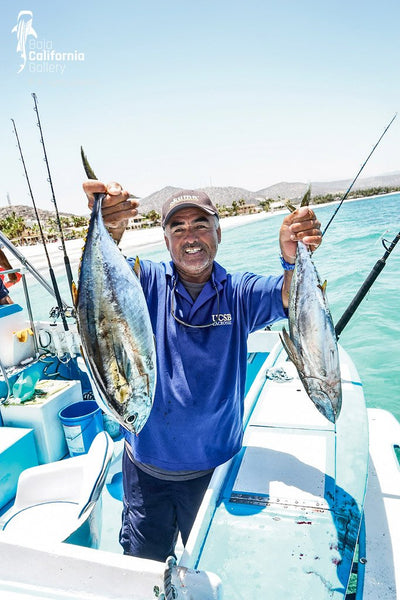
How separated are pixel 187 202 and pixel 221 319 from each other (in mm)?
618

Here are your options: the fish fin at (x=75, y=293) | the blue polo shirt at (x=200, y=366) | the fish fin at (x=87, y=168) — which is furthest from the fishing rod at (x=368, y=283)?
the fish fin at (x=75, y=293)

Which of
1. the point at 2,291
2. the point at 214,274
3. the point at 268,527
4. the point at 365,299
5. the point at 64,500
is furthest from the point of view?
the point at 365,299

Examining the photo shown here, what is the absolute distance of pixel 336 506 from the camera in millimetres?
1982

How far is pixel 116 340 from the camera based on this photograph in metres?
1.15

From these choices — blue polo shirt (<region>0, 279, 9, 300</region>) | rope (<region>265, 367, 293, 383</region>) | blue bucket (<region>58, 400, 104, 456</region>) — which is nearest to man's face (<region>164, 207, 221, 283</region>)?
rope (<region>265, 367, 293, 383</region>)

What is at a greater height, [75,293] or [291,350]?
[75,293]

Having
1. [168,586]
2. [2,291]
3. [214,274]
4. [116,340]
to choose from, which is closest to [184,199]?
[214,274]

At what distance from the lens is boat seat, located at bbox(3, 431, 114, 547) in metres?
2.28

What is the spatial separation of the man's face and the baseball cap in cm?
3

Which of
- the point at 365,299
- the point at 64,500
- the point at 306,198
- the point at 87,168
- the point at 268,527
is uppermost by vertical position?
→ the point at 87,168

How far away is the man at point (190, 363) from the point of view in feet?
6.59

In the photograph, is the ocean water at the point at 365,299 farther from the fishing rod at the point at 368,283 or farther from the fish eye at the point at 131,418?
the fish eye at the point at 131,418

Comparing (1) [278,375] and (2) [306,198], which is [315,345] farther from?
(1) [278,375]

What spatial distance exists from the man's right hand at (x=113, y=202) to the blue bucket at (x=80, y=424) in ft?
9.05
